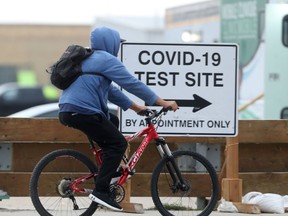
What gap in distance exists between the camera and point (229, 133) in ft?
33.9

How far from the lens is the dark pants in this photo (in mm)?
8852

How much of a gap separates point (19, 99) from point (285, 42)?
18.2 m

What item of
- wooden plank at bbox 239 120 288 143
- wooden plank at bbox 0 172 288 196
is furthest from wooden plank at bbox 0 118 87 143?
wooden plank at bbox 239 120 288 143

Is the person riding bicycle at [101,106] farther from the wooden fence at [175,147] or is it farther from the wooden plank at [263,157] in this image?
the wooden plank at [263,157]

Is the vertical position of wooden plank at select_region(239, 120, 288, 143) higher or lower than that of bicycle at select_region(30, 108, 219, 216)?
higher

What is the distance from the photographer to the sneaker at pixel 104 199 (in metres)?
8.91

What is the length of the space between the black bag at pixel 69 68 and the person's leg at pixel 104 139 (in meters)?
0.28

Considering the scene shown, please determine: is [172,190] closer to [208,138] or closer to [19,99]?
[208,138]

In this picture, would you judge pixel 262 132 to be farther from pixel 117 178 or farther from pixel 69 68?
pixel 69 68

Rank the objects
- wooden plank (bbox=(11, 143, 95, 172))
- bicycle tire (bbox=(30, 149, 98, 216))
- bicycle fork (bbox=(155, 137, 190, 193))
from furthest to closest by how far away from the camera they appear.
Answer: wooden plank (bbox=(11, 143, 95, 172)) < bicycle fork (bbox=(155, 137, 190, 193)) < bicycle tire (bbox=(30, 149, 98, 216))

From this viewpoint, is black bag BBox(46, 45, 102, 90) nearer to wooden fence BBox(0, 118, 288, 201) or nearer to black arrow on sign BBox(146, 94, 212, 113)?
black arrow on sign BBox(146, 94, 212, 113)

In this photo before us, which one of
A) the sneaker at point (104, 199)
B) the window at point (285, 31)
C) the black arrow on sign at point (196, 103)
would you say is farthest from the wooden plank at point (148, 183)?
the window at point (285, 31)

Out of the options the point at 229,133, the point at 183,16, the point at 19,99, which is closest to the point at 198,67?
the point at 229,133

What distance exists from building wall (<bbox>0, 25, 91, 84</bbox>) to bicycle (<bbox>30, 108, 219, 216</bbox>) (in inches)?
2520
